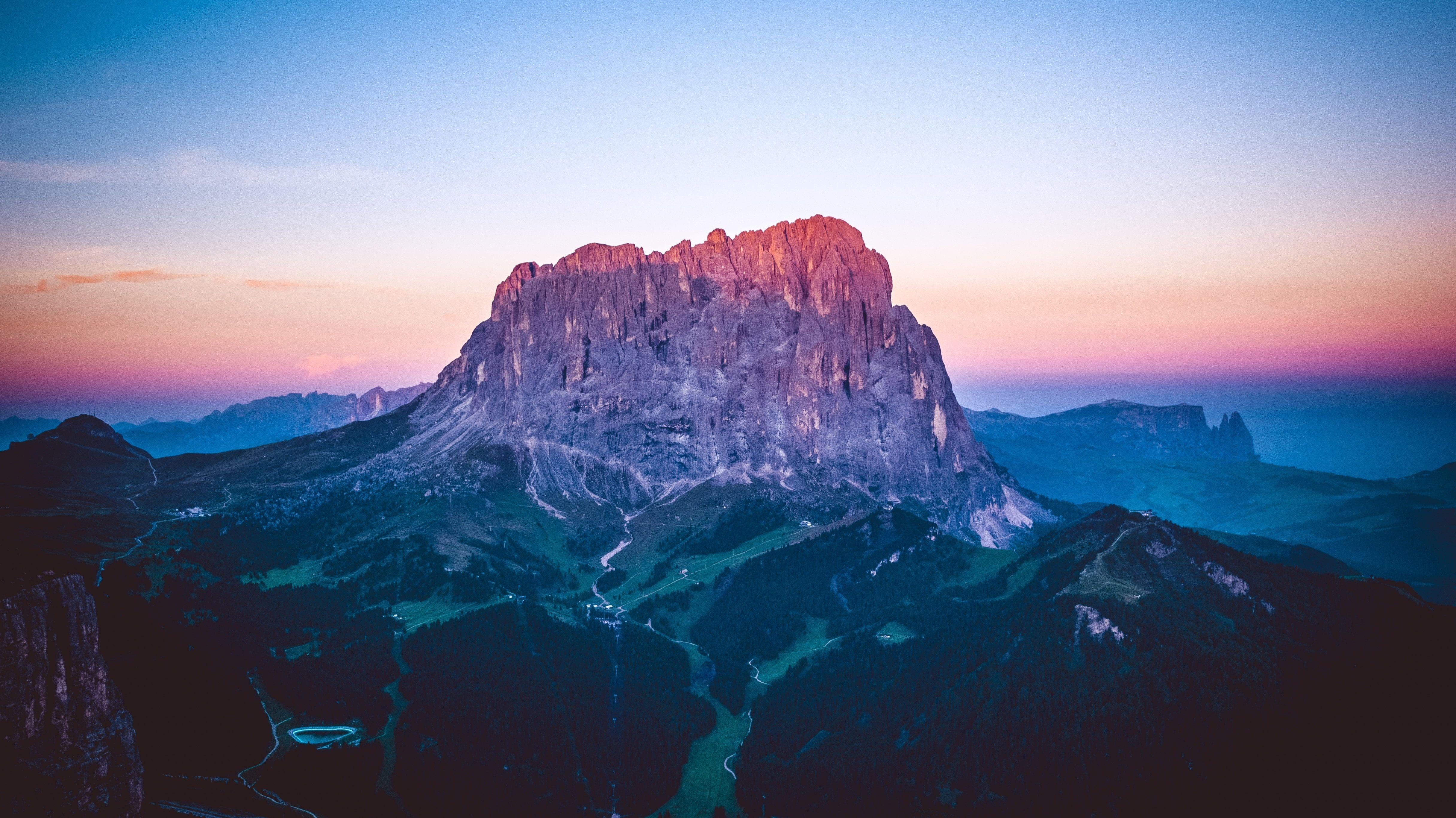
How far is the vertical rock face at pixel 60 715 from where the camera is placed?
81062 millimetres

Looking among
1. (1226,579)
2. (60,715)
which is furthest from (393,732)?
(1226,579)

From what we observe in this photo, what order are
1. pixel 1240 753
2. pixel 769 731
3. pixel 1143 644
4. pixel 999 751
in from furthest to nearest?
pixel 769 731, pixel 1143 644, pixel 999 751, pixel 1240 753

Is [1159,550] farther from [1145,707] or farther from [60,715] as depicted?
[60,715]

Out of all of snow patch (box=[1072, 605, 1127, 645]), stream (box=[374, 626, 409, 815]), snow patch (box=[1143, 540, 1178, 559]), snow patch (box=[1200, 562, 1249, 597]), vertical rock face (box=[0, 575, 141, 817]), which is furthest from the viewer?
snow patch (box=[1143, 540, 1178, 559])

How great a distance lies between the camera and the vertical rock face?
81062mm

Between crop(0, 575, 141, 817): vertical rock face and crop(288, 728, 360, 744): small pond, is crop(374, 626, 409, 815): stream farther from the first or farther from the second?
crop(0, 575, 141, 817): vertical rock face

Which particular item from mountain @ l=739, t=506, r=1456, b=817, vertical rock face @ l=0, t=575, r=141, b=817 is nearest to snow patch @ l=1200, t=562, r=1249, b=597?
mountain @ l=739, t=506, r=1456, b=817

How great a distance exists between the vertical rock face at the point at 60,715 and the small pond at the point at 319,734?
2252 inches

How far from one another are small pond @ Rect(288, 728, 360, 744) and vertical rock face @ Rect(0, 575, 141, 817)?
188 ft

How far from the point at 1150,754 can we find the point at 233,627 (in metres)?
187

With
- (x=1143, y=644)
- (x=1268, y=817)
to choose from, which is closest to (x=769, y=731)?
(x=1143, y=644)

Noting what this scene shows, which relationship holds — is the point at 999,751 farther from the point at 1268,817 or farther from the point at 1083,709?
the point at 1268,817

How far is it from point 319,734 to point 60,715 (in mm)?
71388

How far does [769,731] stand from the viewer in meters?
159
